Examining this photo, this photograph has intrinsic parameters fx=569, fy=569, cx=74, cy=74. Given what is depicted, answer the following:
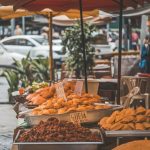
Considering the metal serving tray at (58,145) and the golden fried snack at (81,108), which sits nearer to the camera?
the metal serving tray at (58,145)

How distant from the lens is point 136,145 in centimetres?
511

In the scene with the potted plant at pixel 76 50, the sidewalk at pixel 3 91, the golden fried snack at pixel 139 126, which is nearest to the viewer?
the golden fried snack at pixel 139 126

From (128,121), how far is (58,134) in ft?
2.72

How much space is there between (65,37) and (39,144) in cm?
1105

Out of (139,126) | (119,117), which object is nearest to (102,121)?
(119,117)

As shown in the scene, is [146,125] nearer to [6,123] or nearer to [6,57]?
[6,123]

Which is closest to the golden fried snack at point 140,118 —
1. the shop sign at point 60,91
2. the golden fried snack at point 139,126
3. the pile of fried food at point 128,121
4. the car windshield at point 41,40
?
the pile of fried food at point 128,121

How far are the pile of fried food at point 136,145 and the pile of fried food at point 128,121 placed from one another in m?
0.42

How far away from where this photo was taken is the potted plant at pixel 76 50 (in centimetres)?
1571

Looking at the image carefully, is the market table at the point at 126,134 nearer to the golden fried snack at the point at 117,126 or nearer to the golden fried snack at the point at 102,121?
the golden fried snack at the point at 117,126

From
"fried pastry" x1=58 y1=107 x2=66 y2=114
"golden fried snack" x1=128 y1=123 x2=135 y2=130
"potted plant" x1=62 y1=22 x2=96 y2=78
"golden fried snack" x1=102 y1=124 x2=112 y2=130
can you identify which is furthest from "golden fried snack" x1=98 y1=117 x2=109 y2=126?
"potted plant" x1=62 y1=22 x2=96 y2=78

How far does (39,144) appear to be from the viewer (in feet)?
16.7

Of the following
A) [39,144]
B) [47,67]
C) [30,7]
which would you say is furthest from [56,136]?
[47,67]

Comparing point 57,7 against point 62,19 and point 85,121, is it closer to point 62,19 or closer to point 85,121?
point 85,121
